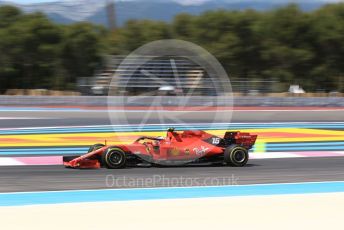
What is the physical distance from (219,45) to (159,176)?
30.2 m

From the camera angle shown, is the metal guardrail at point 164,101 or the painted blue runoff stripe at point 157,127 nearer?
the painted blue runoff stripe at point 157,127

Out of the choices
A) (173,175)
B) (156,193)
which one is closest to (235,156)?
(173,175)

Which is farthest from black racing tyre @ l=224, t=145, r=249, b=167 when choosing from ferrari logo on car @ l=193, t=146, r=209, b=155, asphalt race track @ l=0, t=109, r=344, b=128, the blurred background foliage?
the blurred background foliage

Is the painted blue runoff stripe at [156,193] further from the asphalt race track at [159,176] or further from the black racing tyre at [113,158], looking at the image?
the black racing tyre at [113,158]

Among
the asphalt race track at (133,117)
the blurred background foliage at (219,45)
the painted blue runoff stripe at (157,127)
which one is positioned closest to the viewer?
the painted blue runoff stripe at (157,127)

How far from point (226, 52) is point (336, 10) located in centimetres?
879

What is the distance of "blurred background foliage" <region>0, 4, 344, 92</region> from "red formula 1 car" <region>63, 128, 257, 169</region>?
2564 cm

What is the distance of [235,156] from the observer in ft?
31.4

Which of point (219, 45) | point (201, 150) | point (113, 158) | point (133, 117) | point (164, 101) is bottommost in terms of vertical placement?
point (113, 158)

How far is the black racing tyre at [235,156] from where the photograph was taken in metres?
9.53

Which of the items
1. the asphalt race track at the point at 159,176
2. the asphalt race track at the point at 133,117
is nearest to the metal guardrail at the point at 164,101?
the asphalt race track at the point at 133,117

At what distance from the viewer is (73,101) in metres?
27.5

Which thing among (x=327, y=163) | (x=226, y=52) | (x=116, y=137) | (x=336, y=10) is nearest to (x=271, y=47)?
(x=226, y=52)

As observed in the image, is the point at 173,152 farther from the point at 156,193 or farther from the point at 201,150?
the point at 156,193
